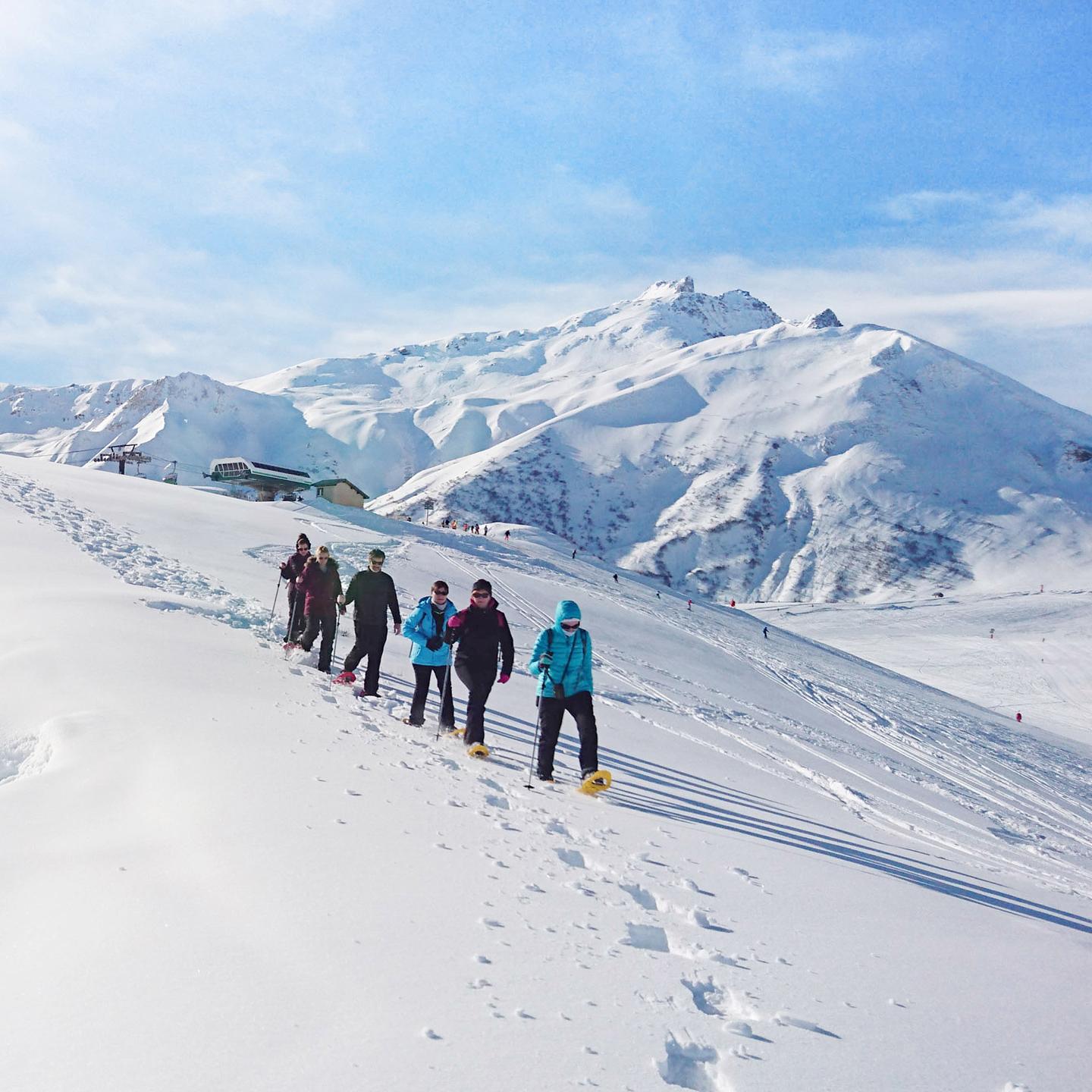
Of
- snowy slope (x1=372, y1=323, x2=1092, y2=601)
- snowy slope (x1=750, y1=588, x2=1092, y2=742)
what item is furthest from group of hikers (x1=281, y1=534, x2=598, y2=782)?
snowy slope (x1=372, y1=323, x2=1092, y2=601)

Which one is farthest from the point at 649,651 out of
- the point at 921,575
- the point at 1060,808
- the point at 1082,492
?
the point at 1082,492

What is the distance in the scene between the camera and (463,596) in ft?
86.8

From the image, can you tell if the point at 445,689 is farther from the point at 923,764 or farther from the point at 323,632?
the point at 923,764

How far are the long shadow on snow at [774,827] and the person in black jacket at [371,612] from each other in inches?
76.2

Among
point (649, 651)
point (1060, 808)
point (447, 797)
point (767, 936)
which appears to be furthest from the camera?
point (649, 651)

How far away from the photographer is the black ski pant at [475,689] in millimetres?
9391

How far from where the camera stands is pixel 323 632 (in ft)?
41.4

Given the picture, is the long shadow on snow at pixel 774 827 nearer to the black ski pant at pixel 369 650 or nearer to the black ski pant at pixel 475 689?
the black ski pant at pixel 475 689

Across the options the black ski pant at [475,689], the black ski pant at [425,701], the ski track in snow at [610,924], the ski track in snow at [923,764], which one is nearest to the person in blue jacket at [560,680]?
the black ski pant at [475,689]

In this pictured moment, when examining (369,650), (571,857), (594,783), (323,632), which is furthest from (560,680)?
(323,632)

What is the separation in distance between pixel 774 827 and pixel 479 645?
11.5 feet

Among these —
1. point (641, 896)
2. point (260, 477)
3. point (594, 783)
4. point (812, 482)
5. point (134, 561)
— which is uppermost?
point (812, 482)

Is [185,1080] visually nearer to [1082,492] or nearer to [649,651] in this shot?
[649,651]

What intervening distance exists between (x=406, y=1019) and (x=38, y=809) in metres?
3.13
